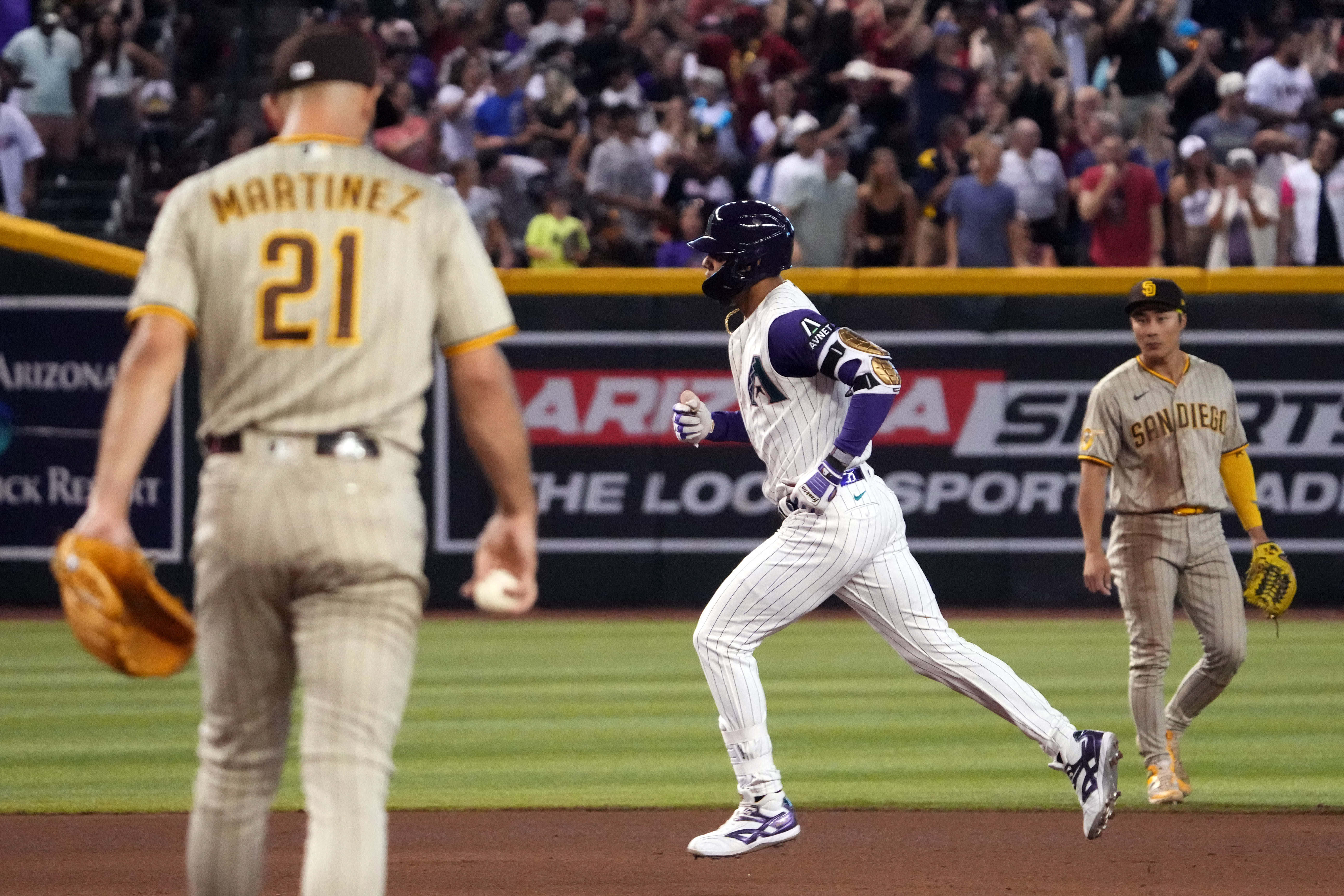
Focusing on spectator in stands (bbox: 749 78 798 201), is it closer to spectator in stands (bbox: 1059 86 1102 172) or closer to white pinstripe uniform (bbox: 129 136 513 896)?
spectator in stands (bbox: 1059 86 1102 172)

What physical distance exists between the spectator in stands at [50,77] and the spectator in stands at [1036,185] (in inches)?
340

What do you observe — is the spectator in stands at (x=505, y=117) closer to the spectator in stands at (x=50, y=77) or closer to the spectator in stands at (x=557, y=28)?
the spectator in stands at (x=557, y=28)

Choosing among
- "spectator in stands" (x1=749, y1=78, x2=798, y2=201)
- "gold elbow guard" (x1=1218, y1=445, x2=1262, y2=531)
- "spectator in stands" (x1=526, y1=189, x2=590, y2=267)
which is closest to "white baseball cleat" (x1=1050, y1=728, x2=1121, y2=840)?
"gold elbow guard" (x1=1218, y1=445, x2=1262, y2=531)

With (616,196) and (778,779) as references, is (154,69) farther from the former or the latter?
(778,779)

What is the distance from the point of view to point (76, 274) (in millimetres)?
14031

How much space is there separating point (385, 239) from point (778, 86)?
1370cm

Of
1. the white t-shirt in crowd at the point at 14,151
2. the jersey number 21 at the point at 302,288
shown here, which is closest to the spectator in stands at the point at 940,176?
the white t-shirt in crowd at the point at 14,151

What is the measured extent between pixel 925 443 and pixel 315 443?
1092 cm

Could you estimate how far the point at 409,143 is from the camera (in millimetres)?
15914

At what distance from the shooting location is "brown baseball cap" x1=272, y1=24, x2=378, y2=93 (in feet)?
12.1

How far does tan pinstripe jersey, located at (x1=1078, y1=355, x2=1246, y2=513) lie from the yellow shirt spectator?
27.5 ft

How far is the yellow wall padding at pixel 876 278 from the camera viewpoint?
13.9 m

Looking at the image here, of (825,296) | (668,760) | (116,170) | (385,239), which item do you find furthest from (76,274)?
(385,239)

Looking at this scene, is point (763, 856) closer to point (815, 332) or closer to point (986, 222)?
point (815, 332)
